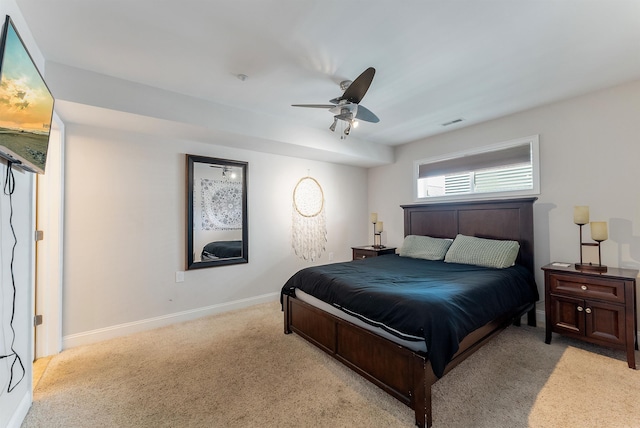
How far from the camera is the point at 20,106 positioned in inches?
53.1

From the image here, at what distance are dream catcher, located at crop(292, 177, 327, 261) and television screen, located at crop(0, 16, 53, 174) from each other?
9.96 feet

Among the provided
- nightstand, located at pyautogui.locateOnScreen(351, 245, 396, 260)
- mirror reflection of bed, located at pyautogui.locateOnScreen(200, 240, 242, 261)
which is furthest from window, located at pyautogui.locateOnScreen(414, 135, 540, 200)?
mirror reflection of bed, located at pyautogui.locateOnScreen(200, 240, 242, 261)

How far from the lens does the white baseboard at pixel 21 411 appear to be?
1.57 meters

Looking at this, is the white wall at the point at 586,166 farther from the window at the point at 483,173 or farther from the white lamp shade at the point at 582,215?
the white lamp shade at the point at 582,215

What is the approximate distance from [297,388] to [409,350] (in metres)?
0.89

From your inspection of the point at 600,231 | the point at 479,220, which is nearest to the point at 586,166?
the point at 600,231

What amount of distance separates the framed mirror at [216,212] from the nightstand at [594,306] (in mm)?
3570

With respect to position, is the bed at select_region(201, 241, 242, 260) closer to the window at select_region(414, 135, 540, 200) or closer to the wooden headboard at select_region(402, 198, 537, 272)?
the wooden headboard at select_region(402, 198, 537, 272)

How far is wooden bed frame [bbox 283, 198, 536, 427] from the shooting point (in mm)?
1672

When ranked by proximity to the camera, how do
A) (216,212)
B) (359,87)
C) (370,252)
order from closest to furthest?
(359,87)
(216,212)
(370,252)

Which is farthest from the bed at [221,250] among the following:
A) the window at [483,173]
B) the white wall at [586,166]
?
the white wall at [586,166]

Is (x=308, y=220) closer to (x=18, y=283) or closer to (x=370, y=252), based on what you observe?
(x=370, y=252)

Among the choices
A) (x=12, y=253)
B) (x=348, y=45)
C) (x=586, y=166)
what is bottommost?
(x=12, y=253)

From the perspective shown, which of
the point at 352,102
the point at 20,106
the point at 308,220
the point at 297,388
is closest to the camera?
the point at 20,106
